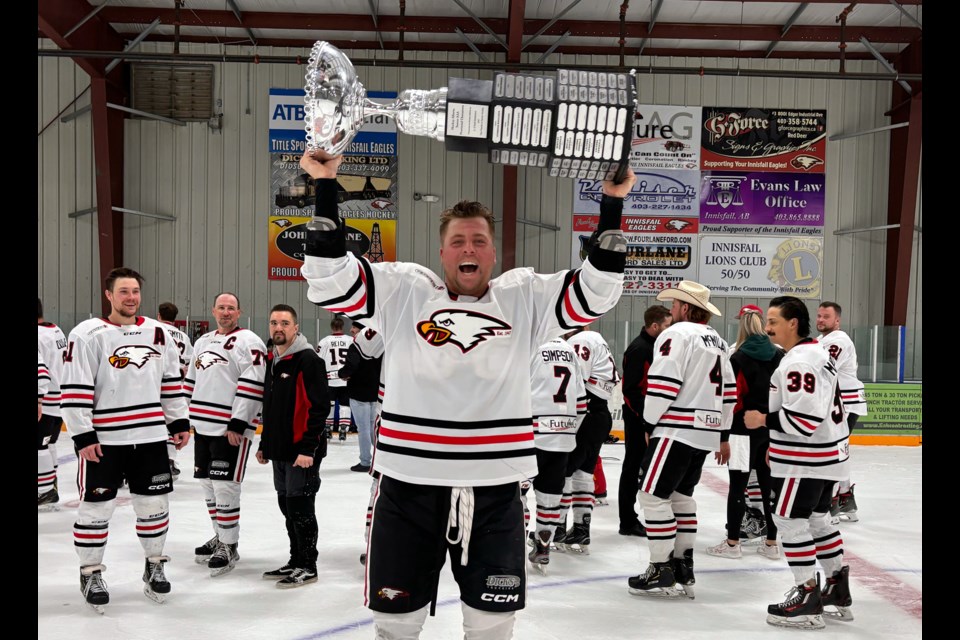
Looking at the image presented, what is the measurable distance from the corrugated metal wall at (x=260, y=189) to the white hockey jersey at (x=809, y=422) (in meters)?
9.92

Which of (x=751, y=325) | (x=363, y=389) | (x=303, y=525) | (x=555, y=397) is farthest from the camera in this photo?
(x=363, y=389)

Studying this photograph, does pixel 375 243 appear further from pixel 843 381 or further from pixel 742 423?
pixel 742 423

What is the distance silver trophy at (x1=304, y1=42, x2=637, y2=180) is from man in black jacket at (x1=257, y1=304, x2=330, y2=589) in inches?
107

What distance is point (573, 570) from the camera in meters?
5.18

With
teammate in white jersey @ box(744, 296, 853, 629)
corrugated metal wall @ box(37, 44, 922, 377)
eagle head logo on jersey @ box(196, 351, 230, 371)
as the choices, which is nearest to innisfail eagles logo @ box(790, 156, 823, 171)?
corrugated metal wall @ box(37, 44, 922, 377)

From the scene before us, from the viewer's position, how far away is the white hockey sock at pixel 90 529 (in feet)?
14.0

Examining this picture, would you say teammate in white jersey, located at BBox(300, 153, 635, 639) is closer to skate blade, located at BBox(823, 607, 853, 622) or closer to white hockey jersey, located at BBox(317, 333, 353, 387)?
skate blade, located at BBox(823, 607, 853, 622)

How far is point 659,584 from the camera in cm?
466

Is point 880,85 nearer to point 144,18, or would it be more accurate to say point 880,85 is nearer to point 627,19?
point 627,19

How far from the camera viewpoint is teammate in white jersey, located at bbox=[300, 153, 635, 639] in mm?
2326

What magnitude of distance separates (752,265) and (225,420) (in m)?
11.4

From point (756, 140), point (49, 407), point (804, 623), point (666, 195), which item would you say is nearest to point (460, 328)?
point (804, 623)

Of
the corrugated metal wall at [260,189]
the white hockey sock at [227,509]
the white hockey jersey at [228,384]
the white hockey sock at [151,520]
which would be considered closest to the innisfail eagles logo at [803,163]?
the corrugated metal wall at [260,189]
